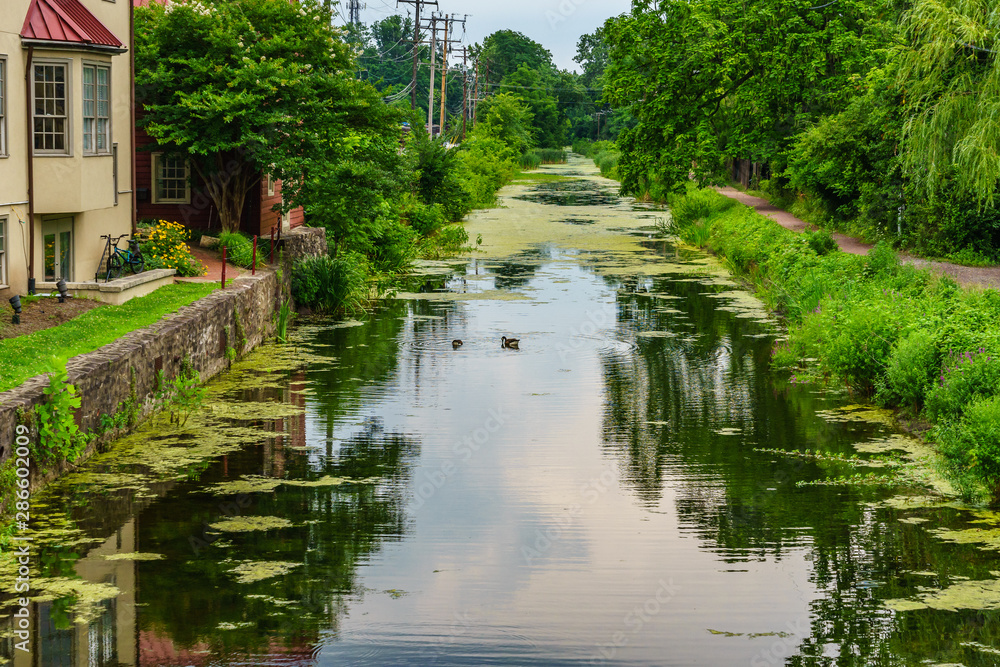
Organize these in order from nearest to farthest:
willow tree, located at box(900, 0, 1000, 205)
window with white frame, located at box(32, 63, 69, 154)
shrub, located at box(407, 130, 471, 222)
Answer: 1. willow tree, located at box(900, 0, 1000, 205)
2. window with white frame, located at box(32, 63, 69, 154)
3. shrub, located at box(407, 130, 471, 222)

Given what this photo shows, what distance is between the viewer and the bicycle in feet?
75.9

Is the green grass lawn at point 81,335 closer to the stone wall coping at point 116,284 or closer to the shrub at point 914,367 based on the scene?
the stone wall coping at point 116,284

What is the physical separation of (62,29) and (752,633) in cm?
1722

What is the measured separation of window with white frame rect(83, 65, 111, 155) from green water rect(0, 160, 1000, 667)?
5.76m

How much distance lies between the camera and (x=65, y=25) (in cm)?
2138

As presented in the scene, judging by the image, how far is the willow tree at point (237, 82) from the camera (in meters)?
26.2

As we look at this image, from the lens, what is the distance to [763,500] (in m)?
13.6

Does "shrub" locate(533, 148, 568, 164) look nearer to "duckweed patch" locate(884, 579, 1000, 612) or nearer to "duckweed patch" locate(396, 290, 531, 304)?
"duckweed patch" locate(396, 290, 531, 304)

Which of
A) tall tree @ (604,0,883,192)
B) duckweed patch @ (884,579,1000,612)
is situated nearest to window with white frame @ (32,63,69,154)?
duckweed patch @ (884,579,1000,612)

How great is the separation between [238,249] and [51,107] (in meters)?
6.17

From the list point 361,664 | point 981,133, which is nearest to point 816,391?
point 981,133

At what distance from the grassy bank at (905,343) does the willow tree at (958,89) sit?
2.18 meters

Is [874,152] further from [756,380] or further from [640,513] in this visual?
[640,513]

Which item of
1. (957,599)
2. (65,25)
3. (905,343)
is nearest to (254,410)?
(65,25)
